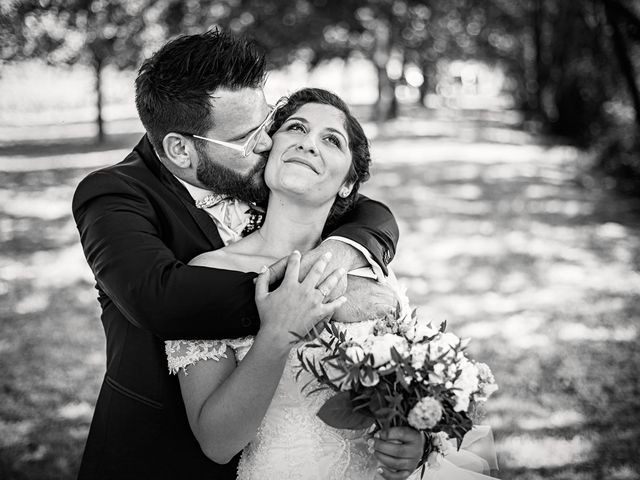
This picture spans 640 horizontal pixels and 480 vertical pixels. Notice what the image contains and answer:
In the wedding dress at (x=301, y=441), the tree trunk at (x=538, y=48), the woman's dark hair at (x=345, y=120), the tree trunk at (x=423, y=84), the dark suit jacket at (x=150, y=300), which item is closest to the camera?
the dark suit jacket at (x=150, y=300)

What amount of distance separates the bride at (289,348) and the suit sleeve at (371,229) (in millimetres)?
96

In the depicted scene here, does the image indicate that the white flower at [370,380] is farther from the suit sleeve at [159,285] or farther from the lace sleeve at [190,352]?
the lace sleeve at [190,352]

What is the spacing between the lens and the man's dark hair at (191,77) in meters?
2.60

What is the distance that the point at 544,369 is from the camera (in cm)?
597

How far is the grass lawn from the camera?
4805mm

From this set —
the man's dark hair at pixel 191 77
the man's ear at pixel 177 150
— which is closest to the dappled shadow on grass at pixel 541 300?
the man's ear at pixel 177 150

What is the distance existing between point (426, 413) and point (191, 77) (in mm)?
1615

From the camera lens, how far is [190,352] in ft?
7.48

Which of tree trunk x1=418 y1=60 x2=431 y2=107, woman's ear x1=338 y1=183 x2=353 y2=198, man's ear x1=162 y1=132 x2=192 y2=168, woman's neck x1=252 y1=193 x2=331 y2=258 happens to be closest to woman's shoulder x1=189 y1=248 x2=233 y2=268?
woman's neck x1=252 y1=193 x2=331 y2=258

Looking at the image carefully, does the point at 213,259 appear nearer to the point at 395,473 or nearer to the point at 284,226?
the point at 284,226

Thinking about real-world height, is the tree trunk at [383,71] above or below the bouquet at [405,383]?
below

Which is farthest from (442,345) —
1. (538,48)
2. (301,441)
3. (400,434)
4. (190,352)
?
(538,48)

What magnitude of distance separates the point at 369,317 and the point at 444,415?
21.6 inches

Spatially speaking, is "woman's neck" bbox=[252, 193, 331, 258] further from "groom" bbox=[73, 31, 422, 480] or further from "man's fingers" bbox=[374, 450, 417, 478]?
"man's fingers" bbox=[374, 450, 417, 478]
